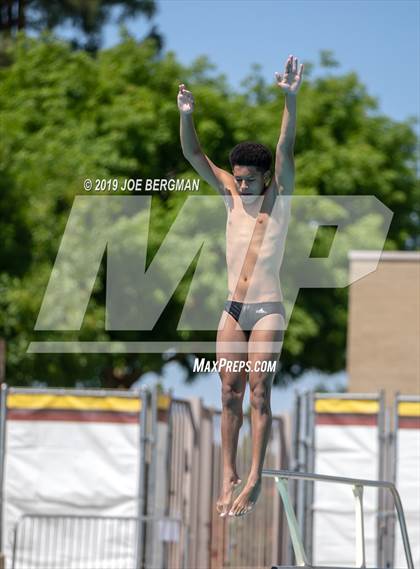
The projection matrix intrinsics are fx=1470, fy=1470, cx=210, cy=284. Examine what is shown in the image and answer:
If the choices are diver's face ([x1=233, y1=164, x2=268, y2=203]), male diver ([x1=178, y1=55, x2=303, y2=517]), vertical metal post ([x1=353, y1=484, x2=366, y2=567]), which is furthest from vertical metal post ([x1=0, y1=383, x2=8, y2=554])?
diver's face ([x1=233, y1=164, x2=268, y2=203])

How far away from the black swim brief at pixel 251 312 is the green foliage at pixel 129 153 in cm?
1721

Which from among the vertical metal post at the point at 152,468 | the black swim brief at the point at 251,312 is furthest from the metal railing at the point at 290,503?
the vertical metal post at the point at 152,468

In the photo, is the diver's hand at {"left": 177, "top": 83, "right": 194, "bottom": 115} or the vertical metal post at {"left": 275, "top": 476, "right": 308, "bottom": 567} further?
the vertical metal post at {"left": 275, "top": 476, "right": 308, "bottom": 567}

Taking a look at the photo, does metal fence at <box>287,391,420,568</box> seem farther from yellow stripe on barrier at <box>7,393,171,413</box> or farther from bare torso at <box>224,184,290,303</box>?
bare torso at <box>224,184,290,303</box>

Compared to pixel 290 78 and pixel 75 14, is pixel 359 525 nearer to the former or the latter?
pixel 290 78

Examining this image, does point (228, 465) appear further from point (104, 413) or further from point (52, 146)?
point (52, 146)

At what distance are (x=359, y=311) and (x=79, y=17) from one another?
21.3 metres

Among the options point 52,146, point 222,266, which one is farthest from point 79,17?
point 222,266

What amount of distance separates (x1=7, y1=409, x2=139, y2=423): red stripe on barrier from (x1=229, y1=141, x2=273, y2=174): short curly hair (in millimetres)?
7672

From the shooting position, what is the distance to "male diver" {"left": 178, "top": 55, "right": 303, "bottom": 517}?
728cm

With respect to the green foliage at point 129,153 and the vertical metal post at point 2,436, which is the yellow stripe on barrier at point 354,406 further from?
the green foliage at point 129,153

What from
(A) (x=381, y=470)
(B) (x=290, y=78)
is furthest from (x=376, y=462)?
(B) (x=290, y=78)

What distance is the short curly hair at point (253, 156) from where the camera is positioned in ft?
24.2

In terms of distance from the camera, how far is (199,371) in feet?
25.1
